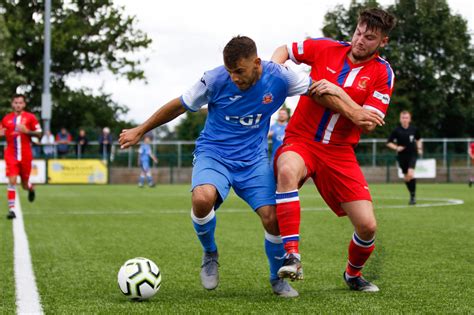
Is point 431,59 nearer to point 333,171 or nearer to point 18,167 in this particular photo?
point 18,167

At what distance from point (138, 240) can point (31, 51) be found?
135 feet

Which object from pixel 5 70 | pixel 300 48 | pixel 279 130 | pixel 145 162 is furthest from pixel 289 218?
pixel 5 70

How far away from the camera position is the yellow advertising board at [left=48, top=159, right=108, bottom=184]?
3238 centimetres

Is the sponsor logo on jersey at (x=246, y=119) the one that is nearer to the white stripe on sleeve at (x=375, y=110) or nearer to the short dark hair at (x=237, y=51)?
the short dark hair at (x=237, y=51)

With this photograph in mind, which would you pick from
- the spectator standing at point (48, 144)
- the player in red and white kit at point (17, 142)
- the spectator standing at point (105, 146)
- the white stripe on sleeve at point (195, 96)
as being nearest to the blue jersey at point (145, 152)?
the spectator standing at point (105, 146)

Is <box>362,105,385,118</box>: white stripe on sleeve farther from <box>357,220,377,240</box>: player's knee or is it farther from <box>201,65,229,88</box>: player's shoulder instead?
<box>201,65,229,88</box>: player's shoulder

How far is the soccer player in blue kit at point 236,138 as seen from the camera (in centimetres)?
596

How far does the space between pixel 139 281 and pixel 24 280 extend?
1.49 m

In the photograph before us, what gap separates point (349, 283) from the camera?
6.38 metres

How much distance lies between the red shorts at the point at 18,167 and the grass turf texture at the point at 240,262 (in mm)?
849

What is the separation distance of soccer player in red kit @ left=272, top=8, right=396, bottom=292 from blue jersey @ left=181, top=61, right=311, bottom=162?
23cm

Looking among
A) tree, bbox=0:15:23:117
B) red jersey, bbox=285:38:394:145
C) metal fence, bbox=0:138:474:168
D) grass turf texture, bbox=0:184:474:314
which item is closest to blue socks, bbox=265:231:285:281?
grass turf texture, bbox=0:184:474:314

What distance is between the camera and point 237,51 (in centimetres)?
563

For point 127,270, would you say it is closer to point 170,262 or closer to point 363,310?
point 363,310
